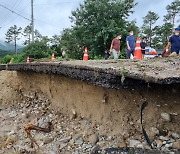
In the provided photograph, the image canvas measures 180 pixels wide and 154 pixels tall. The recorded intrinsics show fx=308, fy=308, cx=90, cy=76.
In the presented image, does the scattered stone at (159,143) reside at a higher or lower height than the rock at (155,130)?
lower

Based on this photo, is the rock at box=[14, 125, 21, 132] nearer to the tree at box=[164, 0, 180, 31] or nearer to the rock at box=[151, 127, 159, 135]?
the rock at box=[151, 127, 159, 135]

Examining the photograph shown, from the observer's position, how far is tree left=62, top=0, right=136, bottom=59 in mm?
21500

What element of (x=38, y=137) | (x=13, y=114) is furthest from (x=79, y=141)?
(x=13, y=114)

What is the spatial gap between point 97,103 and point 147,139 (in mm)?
1466

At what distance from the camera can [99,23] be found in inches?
866

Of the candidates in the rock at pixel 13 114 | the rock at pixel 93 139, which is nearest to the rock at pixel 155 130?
the rock at pixel 93 139

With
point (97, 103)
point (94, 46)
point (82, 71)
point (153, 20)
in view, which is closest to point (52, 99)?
point (97, 103)

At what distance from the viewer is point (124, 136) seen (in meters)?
4.54

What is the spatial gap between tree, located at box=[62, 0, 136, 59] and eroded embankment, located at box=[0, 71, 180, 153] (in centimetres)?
1396

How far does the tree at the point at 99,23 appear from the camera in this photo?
70.5 ft

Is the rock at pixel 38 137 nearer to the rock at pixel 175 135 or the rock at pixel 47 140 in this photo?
the rock at pixel 47 140

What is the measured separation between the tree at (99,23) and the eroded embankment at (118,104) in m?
14.0

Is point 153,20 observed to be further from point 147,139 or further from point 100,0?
point 147,139

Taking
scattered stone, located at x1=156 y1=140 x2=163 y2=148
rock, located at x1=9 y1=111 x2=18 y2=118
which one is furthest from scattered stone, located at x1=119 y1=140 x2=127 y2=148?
rock, located at x1=9 y1=111 x2=18 y2=118
